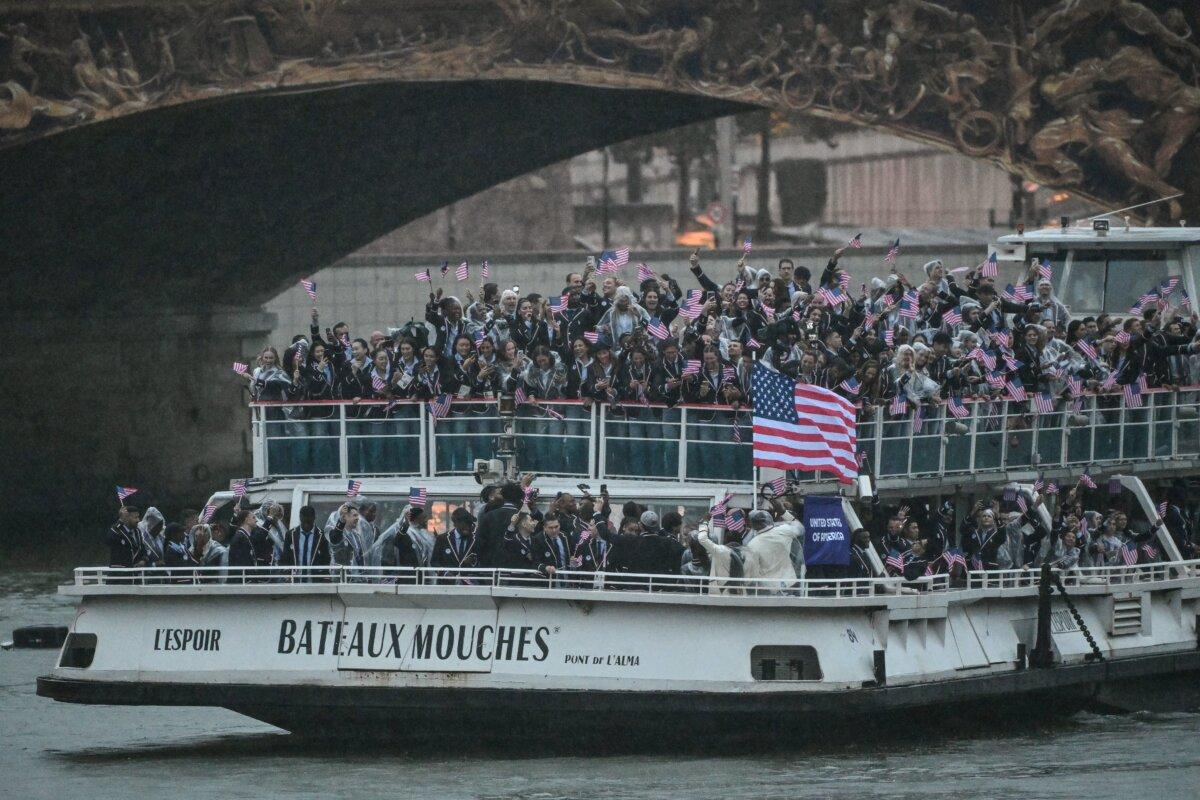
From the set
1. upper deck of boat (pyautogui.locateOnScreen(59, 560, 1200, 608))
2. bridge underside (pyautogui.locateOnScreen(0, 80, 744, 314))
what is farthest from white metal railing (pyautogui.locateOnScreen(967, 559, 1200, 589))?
bridge underside (pyautogui.locateOnScreen(0, 80, 744, 314))

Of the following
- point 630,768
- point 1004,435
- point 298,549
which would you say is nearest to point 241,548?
point 298,549

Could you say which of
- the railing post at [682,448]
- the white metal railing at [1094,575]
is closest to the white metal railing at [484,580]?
the white metal railing at [1094,575]

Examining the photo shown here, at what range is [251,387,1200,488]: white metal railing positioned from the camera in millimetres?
24109

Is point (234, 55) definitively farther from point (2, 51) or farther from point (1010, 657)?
point (1010, 657)

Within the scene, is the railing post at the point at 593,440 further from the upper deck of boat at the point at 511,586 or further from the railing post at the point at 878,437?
the railing post at the point at 878,437

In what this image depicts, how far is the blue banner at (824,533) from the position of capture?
22797mm

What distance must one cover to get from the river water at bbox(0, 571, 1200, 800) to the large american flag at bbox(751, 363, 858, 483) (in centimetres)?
268

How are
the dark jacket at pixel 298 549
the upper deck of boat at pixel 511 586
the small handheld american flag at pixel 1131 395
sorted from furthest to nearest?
the small handheld american flag at pixel 1131 395 → the dark jacket at pixel 298 549 → the upper deck of boat at pixel 511 586

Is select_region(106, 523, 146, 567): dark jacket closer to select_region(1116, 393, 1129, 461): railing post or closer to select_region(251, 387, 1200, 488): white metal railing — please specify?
select_region(251, 387, 1200, 488): white metal railing

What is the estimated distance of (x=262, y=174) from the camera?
161 ft

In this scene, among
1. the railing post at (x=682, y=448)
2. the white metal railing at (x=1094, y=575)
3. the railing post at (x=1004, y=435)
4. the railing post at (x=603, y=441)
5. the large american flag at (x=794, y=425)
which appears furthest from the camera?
the railing post at (x=1004, y=435)

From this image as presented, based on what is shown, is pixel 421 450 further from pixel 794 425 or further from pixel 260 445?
pixel 794 425

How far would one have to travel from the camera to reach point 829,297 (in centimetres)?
2556

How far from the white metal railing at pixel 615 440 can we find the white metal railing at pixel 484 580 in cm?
166
